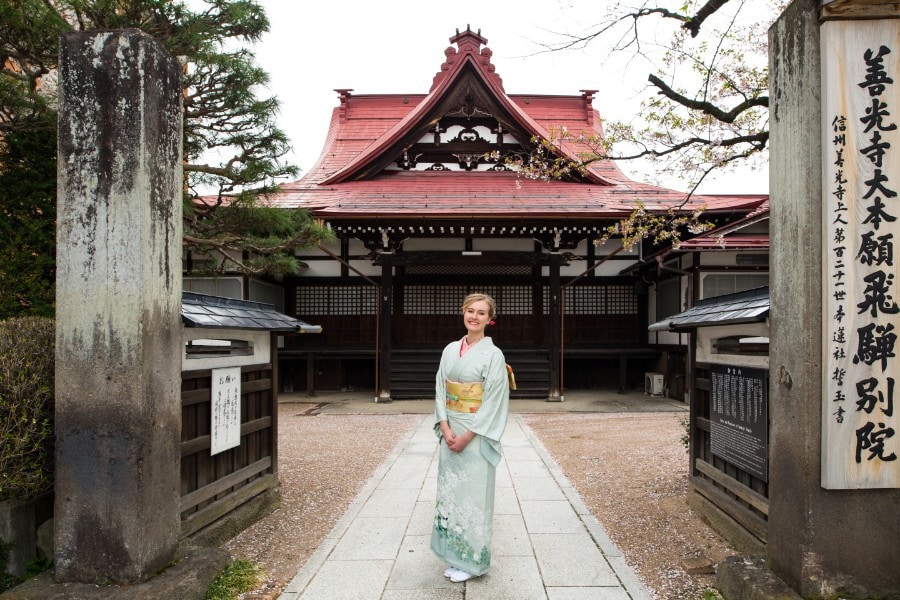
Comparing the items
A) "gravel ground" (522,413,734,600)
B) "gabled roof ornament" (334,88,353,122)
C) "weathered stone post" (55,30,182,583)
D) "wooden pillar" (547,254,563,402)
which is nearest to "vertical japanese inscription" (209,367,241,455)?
"weathered stone post" (55,30,182,583)

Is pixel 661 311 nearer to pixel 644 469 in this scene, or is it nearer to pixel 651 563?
pixel 644 469

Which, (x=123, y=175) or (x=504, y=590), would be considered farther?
(x=504, y=590)

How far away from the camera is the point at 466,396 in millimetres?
3602

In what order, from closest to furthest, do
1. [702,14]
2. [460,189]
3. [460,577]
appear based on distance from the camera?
[460,577] < [702,14] < [460,189]

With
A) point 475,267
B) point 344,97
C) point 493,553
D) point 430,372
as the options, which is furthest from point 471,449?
point 344,97

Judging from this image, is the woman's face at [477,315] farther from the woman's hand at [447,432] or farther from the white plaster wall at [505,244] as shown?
the white plaster wall at [505,244]

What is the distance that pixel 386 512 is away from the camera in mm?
5090

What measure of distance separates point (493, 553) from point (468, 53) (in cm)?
1230

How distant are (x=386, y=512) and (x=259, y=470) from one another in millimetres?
1165

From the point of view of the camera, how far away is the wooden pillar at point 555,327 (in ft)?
40.5

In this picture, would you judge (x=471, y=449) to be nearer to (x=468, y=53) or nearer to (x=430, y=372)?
(x=430, y=372)

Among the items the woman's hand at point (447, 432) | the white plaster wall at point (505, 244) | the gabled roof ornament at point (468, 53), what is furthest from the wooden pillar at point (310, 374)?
the woman's hand at point (447, 432)

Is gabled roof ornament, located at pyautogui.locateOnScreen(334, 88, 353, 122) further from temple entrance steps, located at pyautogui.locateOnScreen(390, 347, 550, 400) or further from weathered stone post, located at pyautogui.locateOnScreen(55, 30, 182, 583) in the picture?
weathered stone post, located at pyautogui.locateOnScreen(55, 30, 182, 583)

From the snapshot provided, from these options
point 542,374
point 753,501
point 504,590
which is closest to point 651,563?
point 753,501
